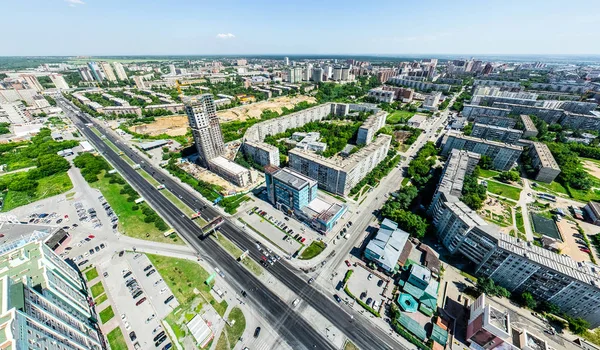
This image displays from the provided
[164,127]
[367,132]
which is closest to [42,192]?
[164,127]

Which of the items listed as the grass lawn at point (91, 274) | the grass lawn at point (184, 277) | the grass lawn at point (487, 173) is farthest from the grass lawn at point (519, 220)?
the grass lawn at point (91, 274)

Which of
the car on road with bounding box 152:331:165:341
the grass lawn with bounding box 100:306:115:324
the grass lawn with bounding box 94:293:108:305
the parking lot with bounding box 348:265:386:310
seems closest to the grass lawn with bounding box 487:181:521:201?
the parking lot with bounding box 348:265:386:310

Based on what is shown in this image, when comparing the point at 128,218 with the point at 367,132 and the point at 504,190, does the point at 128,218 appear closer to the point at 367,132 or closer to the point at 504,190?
the point at 367,132

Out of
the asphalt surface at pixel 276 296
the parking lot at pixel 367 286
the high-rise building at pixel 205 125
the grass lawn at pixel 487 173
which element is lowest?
the asphalt surface at pixel 276 296

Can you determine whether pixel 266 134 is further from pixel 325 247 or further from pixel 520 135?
pixel 520 135

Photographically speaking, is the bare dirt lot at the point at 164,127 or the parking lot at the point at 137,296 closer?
the parking lot at the point at 137,296

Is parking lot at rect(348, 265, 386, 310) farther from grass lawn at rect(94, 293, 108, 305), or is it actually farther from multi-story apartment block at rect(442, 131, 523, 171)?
multi-story apartment block at rect(442, 131, 523, 171)

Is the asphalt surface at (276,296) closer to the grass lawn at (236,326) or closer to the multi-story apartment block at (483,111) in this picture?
the grass lawn at (236,326)

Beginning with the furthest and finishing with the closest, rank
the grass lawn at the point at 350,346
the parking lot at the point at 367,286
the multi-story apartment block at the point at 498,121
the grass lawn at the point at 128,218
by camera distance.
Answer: the multi-story apartment block at the point at 498,121
the grass lawn at the point at 128,218
the parking lot at the point at 367,286
the grass lawn at the point at 350,346
